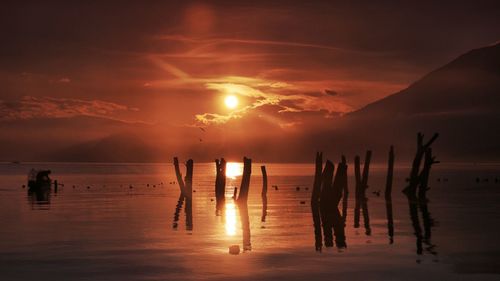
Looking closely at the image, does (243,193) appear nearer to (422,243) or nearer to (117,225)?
(117,225)

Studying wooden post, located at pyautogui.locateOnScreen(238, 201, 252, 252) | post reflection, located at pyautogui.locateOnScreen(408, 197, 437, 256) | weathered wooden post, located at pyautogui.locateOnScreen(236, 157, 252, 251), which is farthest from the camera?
weathered wooden post, located at pyautogui.locateOnScreen(236, 157, 252, 251)

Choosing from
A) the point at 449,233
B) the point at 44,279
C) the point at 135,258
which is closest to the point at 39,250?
the point at 135,258

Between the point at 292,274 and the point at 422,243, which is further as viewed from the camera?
the point at 422,243

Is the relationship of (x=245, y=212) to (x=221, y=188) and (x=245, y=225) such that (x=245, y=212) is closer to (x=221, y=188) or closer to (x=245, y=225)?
(x=245, y=225)

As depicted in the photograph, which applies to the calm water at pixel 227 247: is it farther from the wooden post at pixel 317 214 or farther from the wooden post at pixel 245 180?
the wooden post at pixel 245 180

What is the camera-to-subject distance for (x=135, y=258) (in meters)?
23.3

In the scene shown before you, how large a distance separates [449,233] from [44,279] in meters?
17.6

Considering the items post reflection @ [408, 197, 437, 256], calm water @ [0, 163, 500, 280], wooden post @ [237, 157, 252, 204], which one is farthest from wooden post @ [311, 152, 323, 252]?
wooden post @ [237, 157, 252, 204]

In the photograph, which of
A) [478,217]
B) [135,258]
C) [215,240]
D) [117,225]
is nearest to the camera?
[135,258]

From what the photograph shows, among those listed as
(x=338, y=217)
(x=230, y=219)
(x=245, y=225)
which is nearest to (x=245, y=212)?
(x=230, y=219)

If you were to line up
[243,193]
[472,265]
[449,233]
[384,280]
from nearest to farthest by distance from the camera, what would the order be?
[384,280] < [472,265] < [449,233] < [243,193]

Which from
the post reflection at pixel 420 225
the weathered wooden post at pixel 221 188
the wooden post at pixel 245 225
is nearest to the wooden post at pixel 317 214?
the wooden post at pixel 245 225

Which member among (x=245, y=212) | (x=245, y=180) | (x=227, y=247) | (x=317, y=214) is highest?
(x=245, y=180)

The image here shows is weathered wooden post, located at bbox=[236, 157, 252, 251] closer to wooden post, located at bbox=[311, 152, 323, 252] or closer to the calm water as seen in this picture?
the calm water
